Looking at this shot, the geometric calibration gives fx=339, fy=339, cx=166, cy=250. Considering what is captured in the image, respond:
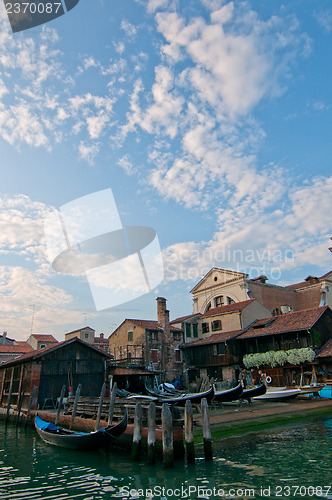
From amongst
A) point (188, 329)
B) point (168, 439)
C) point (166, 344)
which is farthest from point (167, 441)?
point (188, 329)

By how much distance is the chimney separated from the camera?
33219 millimetres

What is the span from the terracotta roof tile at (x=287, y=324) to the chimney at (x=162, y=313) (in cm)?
789

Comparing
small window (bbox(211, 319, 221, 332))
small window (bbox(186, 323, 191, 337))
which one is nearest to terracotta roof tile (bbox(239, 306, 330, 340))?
small window (bbox(211, 319, 221, 332))

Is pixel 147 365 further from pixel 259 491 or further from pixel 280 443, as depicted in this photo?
pixel 259 491

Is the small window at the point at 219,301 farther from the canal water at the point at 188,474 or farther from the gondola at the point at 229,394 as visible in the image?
the canal water at the point at 188,474

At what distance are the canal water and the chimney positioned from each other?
21420mm

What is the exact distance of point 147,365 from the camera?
3122 centimetres

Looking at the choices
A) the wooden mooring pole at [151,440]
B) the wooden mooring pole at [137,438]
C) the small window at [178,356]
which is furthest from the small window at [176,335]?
the wooden mooring pole at [151,440]

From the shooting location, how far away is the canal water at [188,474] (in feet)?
23.1

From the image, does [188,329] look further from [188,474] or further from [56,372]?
[188,474]

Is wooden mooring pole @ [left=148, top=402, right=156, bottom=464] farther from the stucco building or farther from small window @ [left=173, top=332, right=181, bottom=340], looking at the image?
the stucco building

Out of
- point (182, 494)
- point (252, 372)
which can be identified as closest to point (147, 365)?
point (252, 372)

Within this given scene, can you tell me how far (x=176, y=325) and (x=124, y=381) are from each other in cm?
1060

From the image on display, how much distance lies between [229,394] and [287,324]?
11.1 metres
